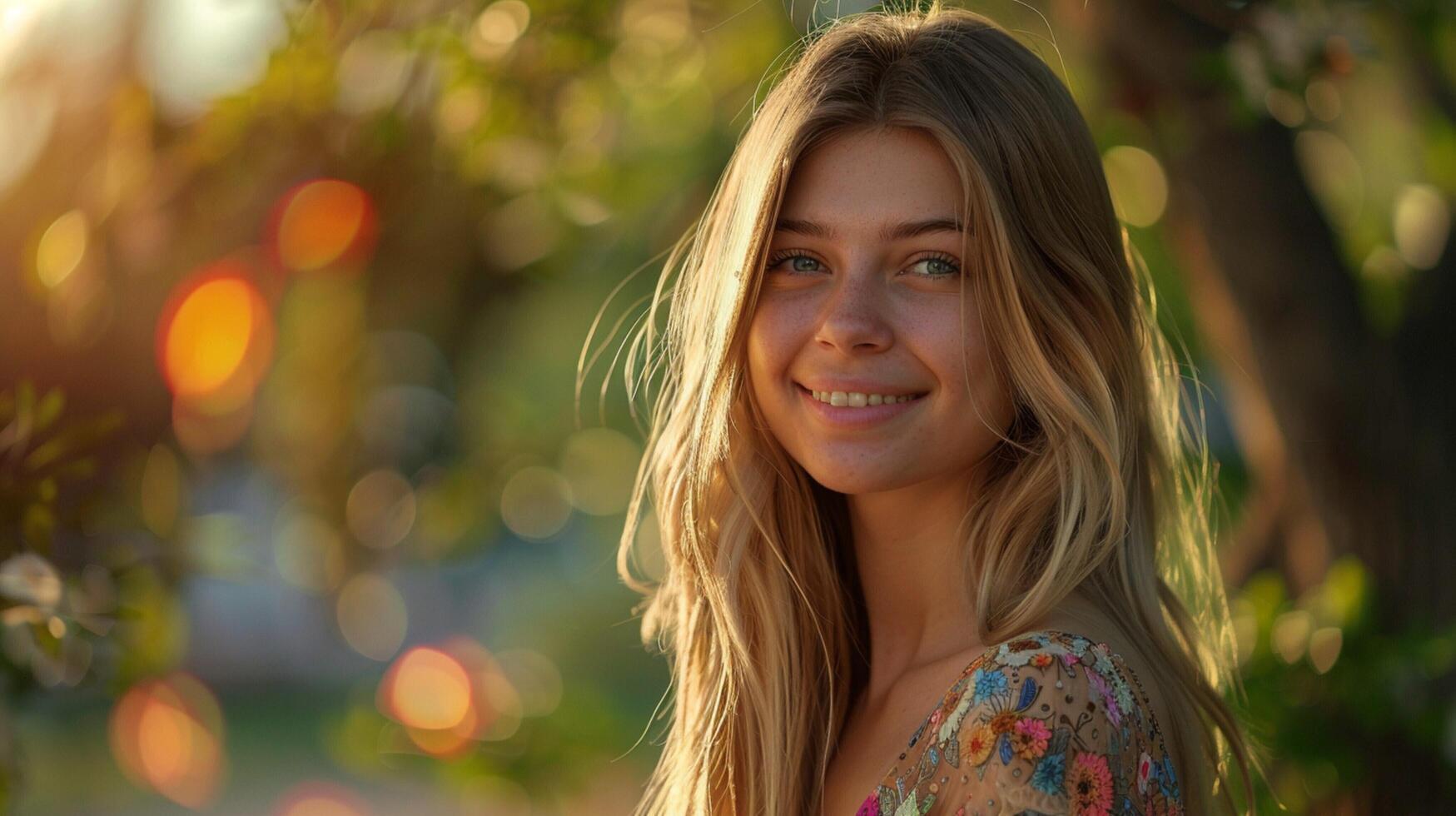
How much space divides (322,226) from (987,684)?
349cm

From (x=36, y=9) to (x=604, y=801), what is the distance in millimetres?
5239

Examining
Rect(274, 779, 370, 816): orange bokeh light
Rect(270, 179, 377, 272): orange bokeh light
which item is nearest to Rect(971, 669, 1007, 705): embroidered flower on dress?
Rect(270, 179, 377, 272): orange bokeh light

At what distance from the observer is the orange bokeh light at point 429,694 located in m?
4.95

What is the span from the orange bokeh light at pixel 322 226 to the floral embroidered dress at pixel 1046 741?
3.12 meters

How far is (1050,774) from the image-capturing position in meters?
1.60

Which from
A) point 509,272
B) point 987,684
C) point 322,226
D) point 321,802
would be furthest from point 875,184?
point 321,802

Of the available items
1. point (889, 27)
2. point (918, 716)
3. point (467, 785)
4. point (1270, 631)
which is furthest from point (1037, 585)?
point (467, 785)

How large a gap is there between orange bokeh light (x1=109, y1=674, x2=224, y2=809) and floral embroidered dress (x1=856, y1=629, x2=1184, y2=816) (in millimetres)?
2485

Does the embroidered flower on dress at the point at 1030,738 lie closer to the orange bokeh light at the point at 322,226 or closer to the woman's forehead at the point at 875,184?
the woman's forehead at the point at 875,184

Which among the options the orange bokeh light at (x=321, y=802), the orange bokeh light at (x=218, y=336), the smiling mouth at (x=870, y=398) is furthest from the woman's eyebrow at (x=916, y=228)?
the orange bokeh light at (x=321, y=802)

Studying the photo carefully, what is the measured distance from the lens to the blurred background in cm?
272

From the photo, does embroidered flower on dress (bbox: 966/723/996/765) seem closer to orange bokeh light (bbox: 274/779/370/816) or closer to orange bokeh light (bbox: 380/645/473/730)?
orange bokeh light (bbox: 380/645/473/730)

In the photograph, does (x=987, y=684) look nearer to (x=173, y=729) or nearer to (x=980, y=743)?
(x=980, y=743)

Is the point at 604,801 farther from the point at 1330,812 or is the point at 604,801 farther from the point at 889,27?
the point at 889,27
